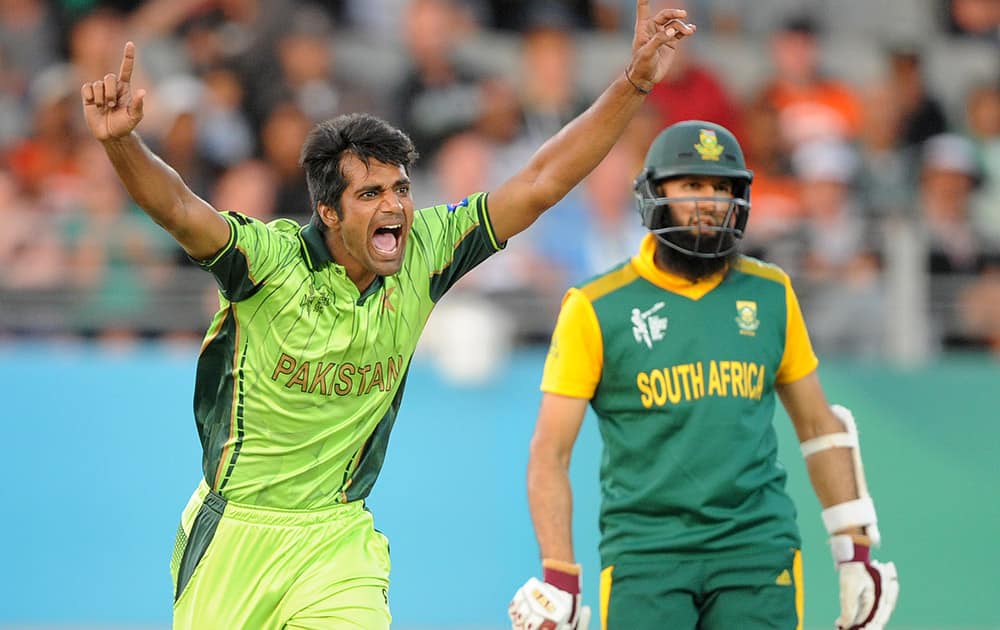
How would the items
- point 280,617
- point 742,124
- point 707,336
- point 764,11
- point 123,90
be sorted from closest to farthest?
point 123,90 → point 280,617 → point 707,336 → point 742,124 → point 764,11

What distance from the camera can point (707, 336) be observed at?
595cm

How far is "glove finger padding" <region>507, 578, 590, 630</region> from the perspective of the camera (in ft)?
18.5

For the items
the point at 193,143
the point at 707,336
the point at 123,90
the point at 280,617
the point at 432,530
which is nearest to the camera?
the point at 123,90

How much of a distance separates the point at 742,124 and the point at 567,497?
643cm

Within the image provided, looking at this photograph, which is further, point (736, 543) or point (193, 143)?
point (193, 143)

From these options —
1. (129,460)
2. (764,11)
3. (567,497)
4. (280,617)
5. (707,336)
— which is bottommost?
(280,617)

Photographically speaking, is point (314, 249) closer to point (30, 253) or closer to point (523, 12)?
point (30, 253)

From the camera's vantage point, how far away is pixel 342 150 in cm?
561

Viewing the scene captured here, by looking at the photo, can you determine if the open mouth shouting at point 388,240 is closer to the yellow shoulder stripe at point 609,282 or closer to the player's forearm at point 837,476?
the yellow shoulder stripe at point 609,282

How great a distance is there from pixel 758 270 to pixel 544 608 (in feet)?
4.97

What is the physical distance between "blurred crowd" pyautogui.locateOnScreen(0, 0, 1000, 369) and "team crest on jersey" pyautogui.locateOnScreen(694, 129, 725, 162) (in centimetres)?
415

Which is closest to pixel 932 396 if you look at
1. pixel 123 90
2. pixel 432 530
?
pixel 432 530

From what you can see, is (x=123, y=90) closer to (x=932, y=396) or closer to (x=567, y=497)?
(x=567, y=497)

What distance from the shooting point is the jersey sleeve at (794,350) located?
19.9ft
